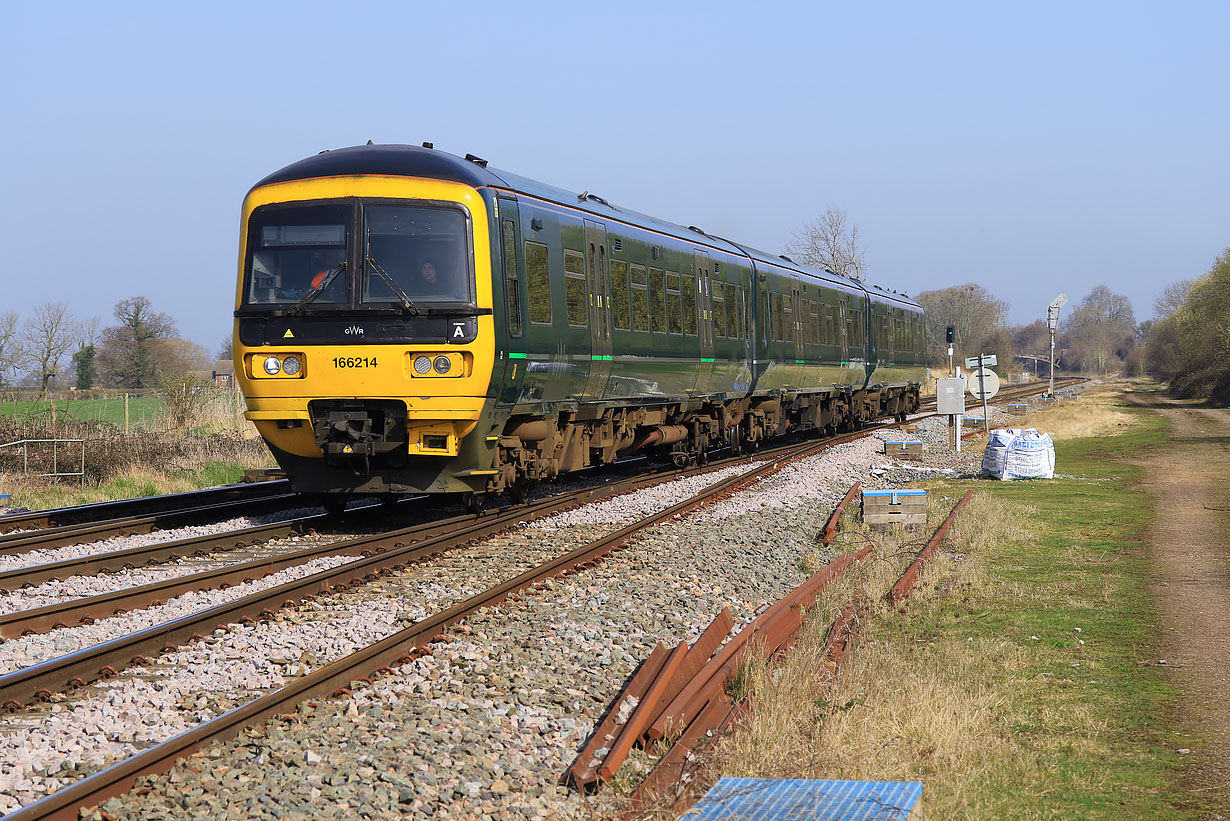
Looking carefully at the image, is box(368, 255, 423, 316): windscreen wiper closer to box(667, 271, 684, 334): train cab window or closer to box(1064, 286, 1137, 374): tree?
box(667, 271, 684, 334): train cab window

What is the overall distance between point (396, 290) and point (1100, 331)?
579 feet

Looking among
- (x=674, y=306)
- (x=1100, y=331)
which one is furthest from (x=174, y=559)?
(x=1100, y=331)

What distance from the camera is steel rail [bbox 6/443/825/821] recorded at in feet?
15.1

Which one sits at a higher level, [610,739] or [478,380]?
[478,380]

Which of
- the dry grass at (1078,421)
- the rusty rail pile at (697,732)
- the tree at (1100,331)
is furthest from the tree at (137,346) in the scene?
the tree at (1100,331)

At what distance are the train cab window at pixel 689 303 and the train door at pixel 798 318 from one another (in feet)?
21.2

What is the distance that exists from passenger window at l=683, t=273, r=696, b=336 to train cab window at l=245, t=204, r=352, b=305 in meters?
7.29

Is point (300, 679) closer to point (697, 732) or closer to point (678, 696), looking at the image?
point (678, 696)

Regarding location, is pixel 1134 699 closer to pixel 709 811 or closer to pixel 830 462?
pixel 709 811

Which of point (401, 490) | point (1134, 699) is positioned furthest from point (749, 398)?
point (1134, 699)

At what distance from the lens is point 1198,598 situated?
9.99 metres

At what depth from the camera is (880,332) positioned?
3312cm

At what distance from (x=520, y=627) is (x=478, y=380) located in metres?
3.77

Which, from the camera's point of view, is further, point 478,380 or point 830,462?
point 830,462
